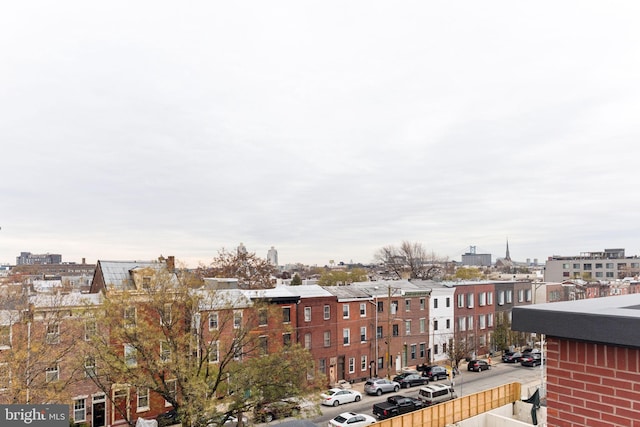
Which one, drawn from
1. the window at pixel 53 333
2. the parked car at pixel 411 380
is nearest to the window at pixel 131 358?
the window at pixel 53 333

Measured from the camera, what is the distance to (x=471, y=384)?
127 ft

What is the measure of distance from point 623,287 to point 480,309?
4013 cm

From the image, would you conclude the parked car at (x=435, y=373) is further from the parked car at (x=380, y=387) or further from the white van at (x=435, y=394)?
the white van at (x=435, y=394)

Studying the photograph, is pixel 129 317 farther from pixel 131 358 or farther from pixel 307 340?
pixel 307 340

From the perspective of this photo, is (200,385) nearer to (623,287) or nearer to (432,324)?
(432,324)

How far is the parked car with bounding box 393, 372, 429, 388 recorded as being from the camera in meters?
37.6

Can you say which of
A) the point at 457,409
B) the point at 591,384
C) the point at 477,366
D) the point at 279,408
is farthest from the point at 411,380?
the point at 591,384

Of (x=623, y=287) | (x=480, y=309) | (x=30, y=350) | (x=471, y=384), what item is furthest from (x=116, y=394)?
(x=623, y=287)

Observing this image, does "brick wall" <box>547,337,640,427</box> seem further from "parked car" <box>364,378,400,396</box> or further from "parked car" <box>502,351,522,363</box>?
"parked car" <box>502,351,522,363</box>

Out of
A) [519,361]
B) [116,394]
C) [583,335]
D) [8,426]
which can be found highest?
[583,335]

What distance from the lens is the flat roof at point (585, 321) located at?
3574mm

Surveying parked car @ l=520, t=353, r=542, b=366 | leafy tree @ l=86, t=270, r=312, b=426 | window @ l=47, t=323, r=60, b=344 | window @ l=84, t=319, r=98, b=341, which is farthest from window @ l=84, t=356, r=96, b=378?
parked car @ l=520, t=353, r=542, b=366

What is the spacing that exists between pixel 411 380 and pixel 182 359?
2386cm

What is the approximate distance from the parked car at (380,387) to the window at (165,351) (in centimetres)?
1868
